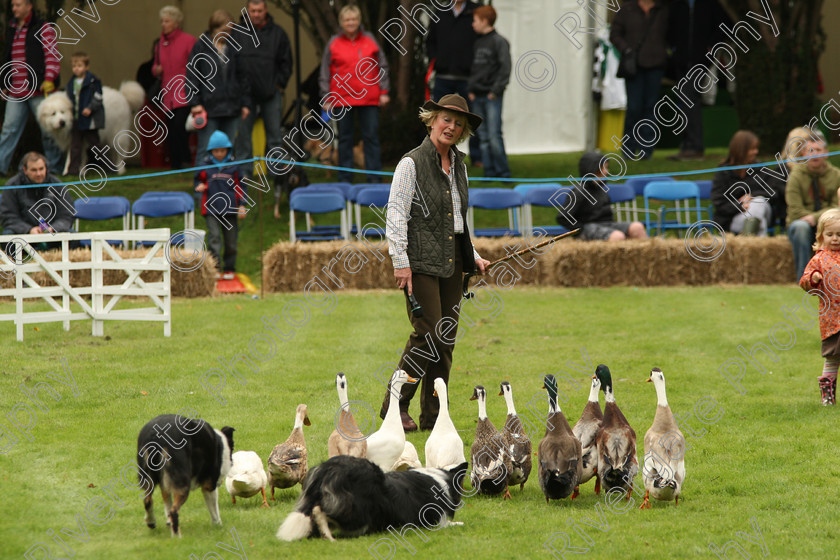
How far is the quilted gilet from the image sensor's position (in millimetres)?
7090

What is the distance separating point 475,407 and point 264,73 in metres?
9.56

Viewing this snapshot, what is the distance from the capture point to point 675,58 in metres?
19.9

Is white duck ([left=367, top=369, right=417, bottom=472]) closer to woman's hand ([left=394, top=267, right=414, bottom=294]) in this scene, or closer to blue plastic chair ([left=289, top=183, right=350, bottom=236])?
woman's hand ([left=394, top=267, right=414, bottom=294])

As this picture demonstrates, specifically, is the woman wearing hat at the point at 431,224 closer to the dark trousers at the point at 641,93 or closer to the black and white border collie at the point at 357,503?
the black and white border collie at the point at 357,503

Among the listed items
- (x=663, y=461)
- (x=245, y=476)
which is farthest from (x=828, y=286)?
(x=245, y=476)

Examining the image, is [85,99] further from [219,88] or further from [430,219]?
[430,219]

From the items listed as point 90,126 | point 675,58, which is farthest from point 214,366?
point 675,58

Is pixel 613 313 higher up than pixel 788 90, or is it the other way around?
pixel 788 90

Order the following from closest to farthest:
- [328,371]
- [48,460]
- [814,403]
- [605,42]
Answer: [48,460], [814,403], [328,371], [605,42]

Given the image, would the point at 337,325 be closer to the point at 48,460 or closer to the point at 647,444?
the point at 48,460

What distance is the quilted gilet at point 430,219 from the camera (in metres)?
7.09

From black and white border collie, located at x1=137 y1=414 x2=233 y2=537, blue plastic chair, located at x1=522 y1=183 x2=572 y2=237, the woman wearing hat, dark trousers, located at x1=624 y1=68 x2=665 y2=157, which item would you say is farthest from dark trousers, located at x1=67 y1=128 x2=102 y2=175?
black and white border collie, located at x1=137 y1=414 x2=233 y2=537

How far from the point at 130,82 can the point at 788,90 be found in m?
13.0

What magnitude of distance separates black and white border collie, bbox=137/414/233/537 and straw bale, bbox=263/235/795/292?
28.9ft
